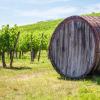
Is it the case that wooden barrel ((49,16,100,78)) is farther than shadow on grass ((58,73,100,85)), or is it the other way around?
wooden barrel ((49,16,100,78))

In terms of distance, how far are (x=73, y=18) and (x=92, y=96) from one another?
685 cm

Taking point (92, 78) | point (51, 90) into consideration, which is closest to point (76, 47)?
point (92, 78)

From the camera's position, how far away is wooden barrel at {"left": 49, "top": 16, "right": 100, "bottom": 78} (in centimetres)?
1735

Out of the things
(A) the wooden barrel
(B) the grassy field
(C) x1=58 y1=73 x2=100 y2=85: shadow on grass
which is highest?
(A) the wooden barrel

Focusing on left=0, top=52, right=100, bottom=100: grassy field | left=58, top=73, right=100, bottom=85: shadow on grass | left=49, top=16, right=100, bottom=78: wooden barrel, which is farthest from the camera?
left=49, top=16, right=100, bottom=78: wooden barrel

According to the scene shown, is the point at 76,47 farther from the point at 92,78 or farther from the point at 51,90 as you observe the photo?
the point at 51,90

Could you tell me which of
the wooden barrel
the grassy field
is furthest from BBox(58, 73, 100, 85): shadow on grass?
the wooden barrel

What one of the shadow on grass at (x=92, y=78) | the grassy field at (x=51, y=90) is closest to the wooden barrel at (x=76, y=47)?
the shadow on grass at (x=92, y=78)

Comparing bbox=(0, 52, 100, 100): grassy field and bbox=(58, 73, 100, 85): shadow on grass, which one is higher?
bbox=(0, 52, 100, 100): grassy field

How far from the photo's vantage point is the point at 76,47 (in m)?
18.6

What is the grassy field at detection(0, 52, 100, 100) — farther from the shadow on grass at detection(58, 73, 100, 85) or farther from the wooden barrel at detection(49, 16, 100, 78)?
the wooden barrel at detection(49, 16, 100, 78)

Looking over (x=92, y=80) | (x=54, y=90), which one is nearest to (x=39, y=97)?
(x=54, y=90)

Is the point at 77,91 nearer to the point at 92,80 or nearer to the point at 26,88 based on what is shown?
the point at 26,88

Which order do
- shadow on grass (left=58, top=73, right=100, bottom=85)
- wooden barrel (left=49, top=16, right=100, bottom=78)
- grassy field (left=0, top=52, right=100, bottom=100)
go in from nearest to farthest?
grassy field (left=0, top=52, right=100, bottom=100) → shadow on grass (left=58, top=73, right=100, bottom=85) → wooden barrel (left=49, top=16, right=100, bottom=78)
